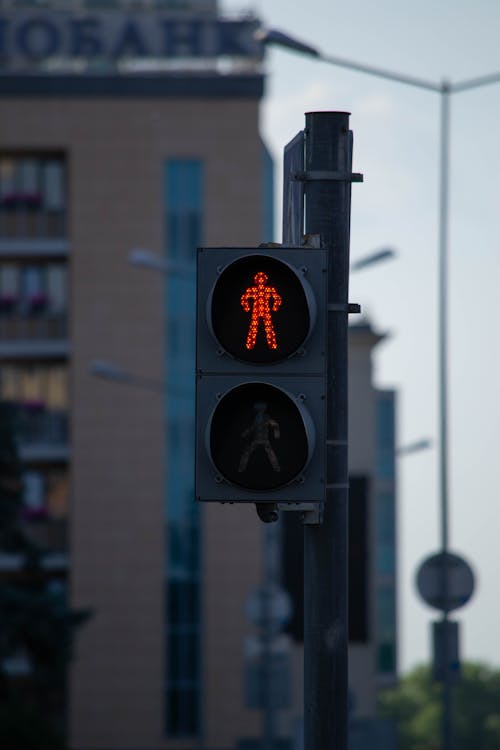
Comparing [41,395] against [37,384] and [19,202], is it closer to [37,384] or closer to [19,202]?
[37,384]

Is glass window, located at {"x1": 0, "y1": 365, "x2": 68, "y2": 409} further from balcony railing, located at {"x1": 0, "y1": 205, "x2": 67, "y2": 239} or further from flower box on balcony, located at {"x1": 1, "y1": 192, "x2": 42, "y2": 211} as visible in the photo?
flower box on balcony, located at {"x1": 1, "y1": 192, "x2": 42, "y2": 211}

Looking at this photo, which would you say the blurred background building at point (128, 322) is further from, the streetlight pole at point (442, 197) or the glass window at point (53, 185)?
the streetlight pole at point (442, 197)

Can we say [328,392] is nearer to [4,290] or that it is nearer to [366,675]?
[366,675]

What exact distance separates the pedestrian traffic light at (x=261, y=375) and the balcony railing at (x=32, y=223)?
169 ft

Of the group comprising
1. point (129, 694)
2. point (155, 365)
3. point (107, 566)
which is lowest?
point (129, 694)

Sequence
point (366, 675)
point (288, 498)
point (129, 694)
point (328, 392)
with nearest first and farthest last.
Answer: point (288, 498)
point (328, 392)
point (366, 675)
point (129, 694)

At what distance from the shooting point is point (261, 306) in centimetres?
645

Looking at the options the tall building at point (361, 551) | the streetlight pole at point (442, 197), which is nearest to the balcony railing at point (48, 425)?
the tall building at point (361, 551)

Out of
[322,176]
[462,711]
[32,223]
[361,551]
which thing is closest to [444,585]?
[322,176]

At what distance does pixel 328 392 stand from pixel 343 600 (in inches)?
29.2

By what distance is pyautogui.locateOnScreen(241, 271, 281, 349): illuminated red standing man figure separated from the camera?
6.44 meters

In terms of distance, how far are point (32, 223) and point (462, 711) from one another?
10781cm

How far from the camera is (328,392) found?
6.92 meters

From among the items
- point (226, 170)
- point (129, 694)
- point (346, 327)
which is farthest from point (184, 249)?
point (346, 327)
